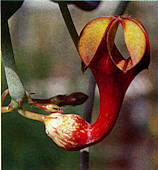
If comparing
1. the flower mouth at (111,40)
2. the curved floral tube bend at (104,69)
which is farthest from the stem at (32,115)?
the flower mouth at (111,40)

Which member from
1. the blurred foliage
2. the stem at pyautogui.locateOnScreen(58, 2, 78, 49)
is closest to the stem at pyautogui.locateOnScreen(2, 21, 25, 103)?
the blurred foliage

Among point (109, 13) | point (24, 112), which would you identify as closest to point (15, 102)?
point (24, 112)

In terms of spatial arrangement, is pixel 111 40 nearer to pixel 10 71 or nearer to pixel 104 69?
pixel 104 69

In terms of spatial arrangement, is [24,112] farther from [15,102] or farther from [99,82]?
[99,82]

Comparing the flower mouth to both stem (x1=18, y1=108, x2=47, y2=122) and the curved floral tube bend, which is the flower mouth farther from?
stem (x1=18, y1=108, x2=47, y2=122)

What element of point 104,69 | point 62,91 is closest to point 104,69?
point 104,69

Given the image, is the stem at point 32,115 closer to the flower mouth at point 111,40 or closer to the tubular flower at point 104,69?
the tubular flower at point 104,69
